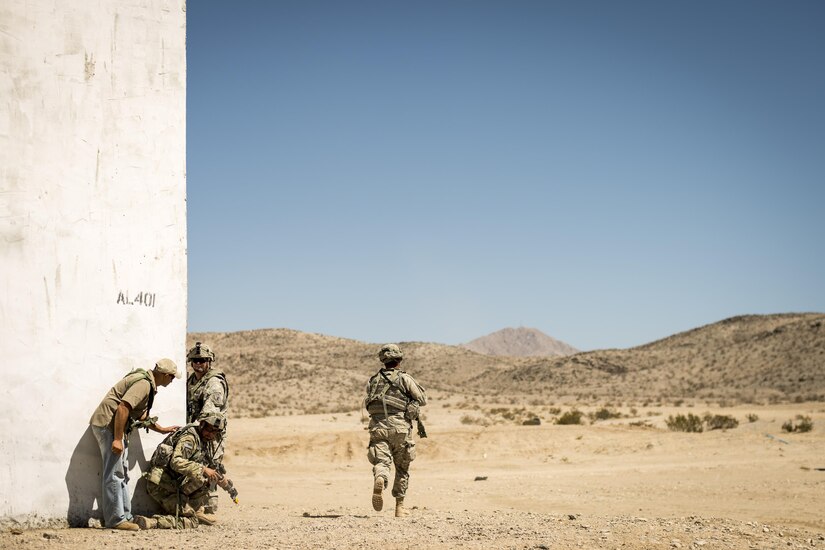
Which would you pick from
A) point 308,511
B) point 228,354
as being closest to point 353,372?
point 228,354

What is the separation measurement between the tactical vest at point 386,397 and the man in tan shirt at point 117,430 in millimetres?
2763

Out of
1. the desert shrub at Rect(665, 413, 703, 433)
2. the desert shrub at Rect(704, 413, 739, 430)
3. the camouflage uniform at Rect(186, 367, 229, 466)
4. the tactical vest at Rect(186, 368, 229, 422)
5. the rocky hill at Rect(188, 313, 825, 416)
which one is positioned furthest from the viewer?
the rocky hill at Rect(188, 313, 825, 416)

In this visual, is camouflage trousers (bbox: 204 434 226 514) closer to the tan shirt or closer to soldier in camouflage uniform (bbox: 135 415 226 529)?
soldier in camouflage uniform (bbox: 135 415 226 529)

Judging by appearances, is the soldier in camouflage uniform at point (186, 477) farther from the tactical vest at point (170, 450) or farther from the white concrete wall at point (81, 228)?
the white concrete wall at point (81, 228)

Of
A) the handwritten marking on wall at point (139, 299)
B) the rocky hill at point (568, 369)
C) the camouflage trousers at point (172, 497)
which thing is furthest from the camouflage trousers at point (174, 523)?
the rocky hill at point (568, 369)

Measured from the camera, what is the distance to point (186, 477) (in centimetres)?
815

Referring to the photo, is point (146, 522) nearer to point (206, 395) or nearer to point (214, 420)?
point (214, 420)

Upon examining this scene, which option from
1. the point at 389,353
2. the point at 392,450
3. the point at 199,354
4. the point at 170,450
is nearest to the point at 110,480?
the point at 170,450

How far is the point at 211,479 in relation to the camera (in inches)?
325

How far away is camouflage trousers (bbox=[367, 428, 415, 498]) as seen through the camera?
9.65 m

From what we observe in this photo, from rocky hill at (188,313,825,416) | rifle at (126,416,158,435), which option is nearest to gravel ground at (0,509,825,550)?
rifle at (126,416,158,435)

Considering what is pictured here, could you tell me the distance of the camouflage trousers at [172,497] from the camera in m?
8.26

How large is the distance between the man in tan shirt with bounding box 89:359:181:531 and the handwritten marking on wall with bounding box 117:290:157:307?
0.77m

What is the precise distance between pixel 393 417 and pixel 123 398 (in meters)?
3.21
